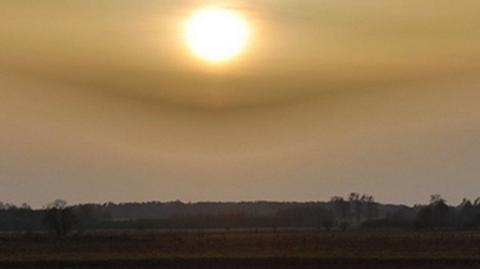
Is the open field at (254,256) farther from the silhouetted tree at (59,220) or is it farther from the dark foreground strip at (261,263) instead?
the silhouetted tree at (59,220)

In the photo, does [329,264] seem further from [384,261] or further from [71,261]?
[71,261]

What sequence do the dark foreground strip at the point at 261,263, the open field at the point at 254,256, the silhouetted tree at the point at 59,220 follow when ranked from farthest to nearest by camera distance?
the silhouetted tree at the point at 59,220 < the open field at the point at 254,256 < the dark foreground strip at the point at 261,263

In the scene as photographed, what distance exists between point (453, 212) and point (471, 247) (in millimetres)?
101109

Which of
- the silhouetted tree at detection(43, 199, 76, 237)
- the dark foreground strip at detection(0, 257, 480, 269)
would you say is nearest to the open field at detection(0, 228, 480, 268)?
the dark foreground strip at detection(0, 257, 480, 269)

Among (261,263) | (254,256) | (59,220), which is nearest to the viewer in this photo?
(261,263)

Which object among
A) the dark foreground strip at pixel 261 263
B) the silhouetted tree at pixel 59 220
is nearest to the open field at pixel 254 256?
the dark foreground strip at pixel 261 263

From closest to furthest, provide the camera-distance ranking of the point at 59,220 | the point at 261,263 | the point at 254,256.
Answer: the point at 261,263 → the point at 254,256 → the point at 59,220

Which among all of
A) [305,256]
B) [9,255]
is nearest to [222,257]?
[305,256]

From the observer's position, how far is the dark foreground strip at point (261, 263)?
60.8m

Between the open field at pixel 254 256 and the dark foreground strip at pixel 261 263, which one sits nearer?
the dark foreground strip at pixel 261 263

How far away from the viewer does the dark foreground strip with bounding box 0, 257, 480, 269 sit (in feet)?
200

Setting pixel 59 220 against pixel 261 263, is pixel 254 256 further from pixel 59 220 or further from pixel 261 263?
pixel 59 220

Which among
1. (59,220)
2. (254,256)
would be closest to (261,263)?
(254,256)

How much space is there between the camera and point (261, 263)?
64000 millimetres
